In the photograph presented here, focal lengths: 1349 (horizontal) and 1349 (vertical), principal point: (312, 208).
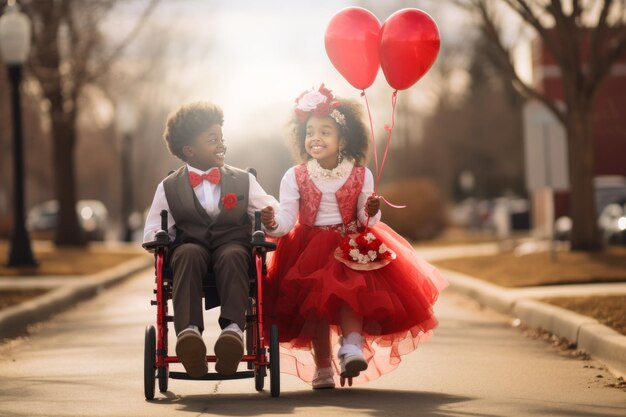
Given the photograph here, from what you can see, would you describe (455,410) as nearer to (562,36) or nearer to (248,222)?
(248,222)

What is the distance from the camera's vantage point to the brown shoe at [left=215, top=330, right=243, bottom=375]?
7.57 meters

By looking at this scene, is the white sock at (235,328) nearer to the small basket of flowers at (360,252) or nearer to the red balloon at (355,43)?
the small basket of flowers at (360,252)

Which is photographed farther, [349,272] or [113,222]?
[113,222]

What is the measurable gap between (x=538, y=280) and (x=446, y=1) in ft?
19.6

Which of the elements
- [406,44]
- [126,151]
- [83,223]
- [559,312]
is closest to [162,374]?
[406,44]

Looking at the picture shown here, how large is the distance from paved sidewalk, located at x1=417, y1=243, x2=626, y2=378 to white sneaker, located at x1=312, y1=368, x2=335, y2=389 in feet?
6.76

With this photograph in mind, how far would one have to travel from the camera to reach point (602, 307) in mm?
12664

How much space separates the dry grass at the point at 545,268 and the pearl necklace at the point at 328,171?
28.2 ft

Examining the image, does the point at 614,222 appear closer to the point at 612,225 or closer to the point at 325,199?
the point at 612,225

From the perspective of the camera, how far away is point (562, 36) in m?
20.9

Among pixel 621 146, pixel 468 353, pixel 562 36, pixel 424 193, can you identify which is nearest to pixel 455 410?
pixel 468 353

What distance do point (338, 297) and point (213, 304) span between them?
77 centimetres

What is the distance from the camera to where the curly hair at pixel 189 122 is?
331 inches

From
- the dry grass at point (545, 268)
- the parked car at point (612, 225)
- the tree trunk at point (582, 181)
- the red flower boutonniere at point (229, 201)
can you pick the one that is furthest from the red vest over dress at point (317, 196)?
the parked car at point (612, 225)
